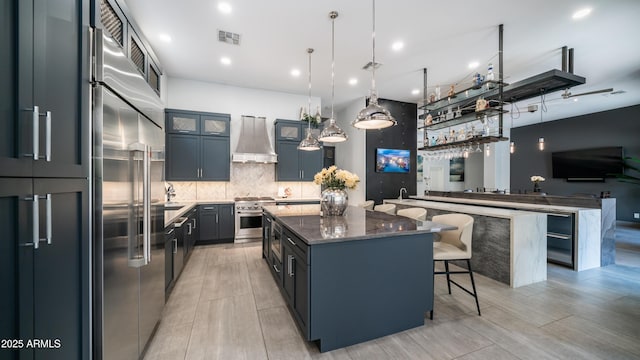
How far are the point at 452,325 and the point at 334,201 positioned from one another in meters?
1.61

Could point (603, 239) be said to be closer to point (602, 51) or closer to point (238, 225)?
point (602, 51)

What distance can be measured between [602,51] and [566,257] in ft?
11.2

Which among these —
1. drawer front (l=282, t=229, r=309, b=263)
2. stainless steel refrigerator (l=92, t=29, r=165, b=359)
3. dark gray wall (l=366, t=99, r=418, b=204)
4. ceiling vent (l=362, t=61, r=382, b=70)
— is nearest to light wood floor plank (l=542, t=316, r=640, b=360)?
drawer front (l=282, t=229, r=309, b=263)

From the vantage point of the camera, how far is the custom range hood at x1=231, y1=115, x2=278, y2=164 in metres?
5.28

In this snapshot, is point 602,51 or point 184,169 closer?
point 602,51

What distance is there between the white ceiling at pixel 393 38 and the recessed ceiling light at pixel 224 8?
0.19 ft

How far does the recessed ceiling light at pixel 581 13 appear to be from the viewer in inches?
118

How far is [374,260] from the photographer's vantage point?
196 cm

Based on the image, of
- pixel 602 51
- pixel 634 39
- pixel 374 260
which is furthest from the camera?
pixel 602 51

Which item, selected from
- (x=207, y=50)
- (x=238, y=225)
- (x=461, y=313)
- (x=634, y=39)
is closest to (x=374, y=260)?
(x=461, y=313)

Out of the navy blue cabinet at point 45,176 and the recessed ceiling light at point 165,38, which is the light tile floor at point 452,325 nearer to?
the navy blue cabinet at point 45,176

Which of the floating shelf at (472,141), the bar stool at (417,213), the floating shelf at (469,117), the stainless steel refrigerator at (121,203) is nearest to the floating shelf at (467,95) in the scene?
the floating shelf at (469,117)

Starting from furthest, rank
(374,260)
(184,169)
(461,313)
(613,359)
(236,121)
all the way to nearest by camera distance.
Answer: (236,121) < (184,169) < (461,313) < (374,260) < (613,359)

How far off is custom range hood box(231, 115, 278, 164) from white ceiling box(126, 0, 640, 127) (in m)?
0.88
